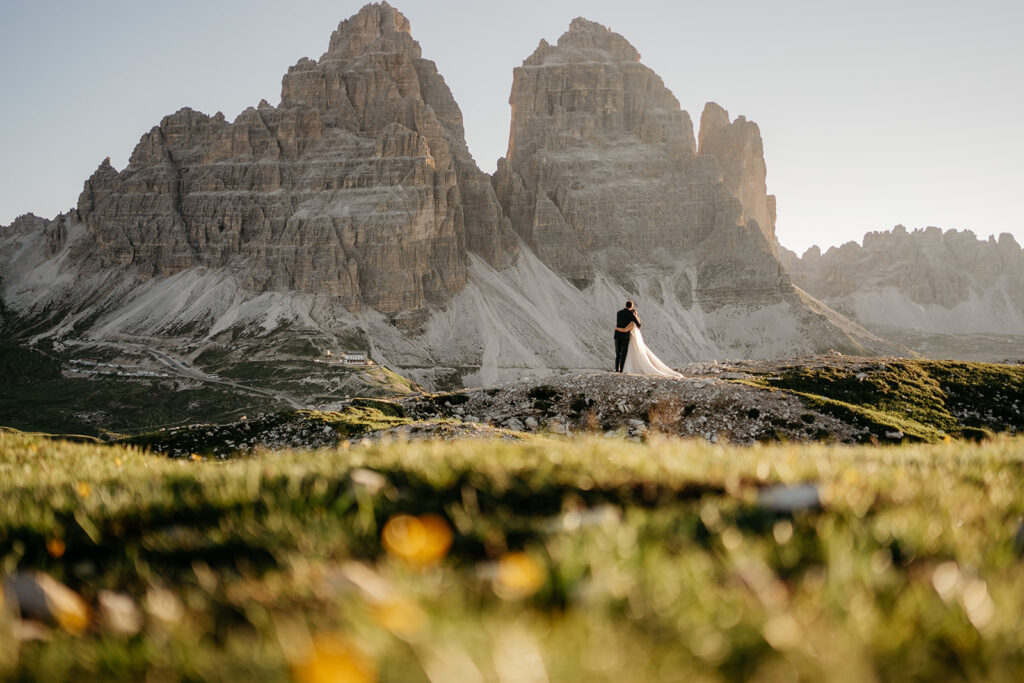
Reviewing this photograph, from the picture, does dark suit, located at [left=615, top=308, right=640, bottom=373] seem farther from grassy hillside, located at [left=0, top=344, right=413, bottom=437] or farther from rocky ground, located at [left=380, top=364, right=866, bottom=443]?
grassy hillside, located at [left=0, top=344, right=413, bottom=437]

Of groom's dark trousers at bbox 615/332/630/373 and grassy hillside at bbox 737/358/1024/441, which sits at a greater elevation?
groom's dark trousers at bbox 615/332/630/373

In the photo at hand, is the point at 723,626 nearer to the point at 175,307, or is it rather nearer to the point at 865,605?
the point at 865,605

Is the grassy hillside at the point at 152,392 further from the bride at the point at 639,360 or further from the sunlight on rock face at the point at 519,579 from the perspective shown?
the sunlight on rock face at the point at 519,579

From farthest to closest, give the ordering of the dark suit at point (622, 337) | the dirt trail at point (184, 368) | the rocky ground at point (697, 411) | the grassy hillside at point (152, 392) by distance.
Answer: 1. the dirt trail at point (184, 368)
2. the grassy hillside at point (152, 392)
3. the dark suit at point (622, 337)
4. the rocky ground at point (697, 411)

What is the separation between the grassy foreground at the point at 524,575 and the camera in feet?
8.32

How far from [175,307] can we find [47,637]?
671 feet

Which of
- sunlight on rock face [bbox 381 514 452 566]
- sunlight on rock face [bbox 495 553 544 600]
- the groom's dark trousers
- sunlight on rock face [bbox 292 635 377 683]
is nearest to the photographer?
sunlight on rock face [bbox 292 635 377 683]

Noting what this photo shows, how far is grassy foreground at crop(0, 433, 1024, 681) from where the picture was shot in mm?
2537

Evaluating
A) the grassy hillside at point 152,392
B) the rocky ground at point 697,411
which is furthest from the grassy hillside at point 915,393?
the grassy hillside at point 152,392

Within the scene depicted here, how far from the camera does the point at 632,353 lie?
34.7 meters

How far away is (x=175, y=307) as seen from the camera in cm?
18475

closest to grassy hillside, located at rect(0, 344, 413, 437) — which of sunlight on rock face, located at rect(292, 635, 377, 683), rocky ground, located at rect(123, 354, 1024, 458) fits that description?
rocky ground, located at rect(123, 354, 1024, 458)

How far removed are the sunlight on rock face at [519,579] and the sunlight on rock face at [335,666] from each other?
813 millimetres

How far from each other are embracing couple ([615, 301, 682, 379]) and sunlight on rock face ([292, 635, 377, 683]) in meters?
30.6
